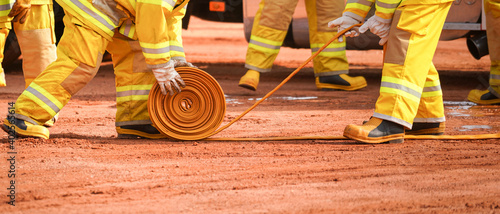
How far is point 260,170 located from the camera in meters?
3.71

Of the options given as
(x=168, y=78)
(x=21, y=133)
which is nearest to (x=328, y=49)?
(x=168, y=78)

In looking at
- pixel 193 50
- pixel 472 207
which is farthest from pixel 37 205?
pixel 193 50

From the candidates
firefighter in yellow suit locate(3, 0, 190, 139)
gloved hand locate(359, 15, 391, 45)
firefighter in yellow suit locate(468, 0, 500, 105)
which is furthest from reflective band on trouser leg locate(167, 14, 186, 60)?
firefighter in yellow suit locate(468, 0, 500, 105)

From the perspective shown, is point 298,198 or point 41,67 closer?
point 298,198

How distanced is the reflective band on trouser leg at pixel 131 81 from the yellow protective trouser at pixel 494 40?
3432mm

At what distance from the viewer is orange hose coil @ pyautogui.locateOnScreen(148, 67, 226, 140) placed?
14.8 feet

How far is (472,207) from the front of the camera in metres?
3.07

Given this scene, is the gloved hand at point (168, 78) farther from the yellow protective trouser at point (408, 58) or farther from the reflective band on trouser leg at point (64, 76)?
the yellow protective trouser at point (408, 58)

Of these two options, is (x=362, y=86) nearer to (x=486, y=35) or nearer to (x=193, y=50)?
(x=486, y=35)

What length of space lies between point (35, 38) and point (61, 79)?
114 cm

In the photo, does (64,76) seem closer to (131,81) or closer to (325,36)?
(131,81)

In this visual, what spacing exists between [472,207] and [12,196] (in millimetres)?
2205

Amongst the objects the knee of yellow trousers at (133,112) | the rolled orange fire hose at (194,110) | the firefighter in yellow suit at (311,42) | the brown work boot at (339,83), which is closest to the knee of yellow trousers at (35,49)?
the knee of yellow trousers at (133,112)

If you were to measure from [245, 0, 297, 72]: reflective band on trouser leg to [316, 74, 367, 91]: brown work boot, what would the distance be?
818 millimetres
